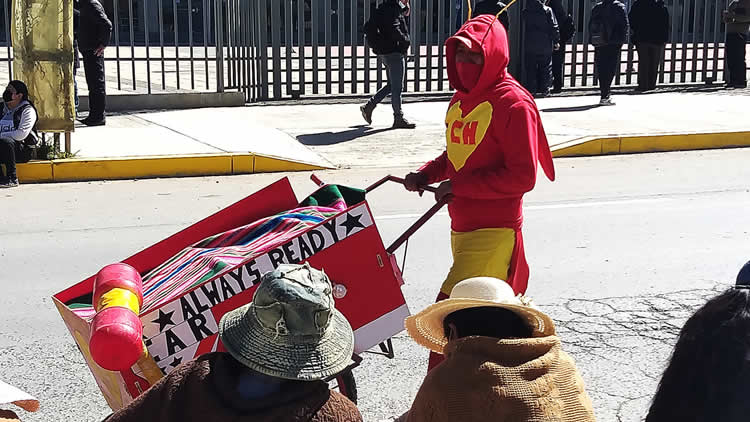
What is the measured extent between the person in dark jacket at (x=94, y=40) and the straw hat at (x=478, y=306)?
34.3ft

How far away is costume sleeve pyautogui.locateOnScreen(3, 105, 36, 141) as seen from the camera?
10.0 m

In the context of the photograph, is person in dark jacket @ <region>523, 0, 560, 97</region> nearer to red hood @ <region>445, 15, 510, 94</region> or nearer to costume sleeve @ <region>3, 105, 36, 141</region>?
costume sleeve @ <region>3, 105, 36, 141</region>

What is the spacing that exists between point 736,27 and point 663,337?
1317 cm

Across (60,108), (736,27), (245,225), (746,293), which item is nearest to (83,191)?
(60,108)

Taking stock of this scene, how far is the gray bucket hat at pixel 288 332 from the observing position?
2.38 metres

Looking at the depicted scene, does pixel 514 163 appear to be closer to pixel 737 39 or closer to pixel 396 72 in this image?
pixel 396 72

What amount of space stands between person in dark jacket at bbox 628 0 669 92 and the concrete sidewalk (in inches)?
47.3

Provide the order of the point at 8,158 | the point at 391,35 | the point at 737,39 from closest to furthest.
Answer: the point at 8,158
the point at 391,35
the point at 737,39

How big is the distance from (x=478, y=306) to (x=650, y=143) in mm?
10311

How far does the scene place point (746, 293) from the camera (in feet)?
7.23

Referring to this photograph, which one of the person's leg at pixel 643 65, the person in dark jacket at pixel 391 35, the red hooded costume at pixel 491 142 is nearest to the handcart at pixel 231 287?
the red hooded costume at pixel 491 142

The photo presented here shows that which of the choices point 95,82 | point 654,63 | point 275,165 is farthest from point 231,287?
point 654,63

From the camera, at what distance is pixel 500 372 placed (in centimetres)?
264

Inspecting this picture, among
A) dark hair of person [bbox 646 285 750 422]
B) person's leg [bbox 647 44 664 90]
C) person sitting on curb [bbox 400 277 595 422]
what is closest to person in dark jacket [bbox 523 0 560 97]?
person's leg [bbox 647 44 664 90]
